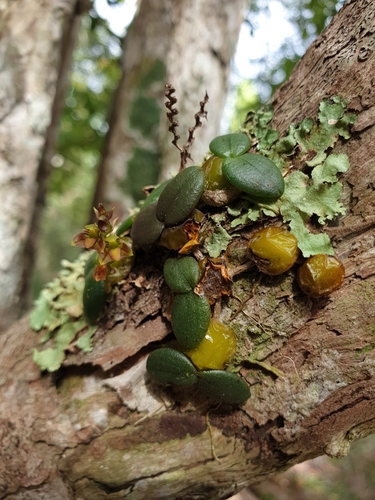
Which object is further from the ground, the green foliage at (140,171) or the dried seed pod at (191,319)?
the green foliage at (140,171)

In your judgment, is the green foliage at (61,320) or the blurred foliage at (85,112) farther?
the blurred foliage at (85,112)

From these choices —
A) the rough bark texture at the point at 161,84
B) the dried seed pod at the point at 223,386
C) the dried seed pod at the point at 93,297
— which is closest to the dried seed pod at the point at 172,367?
the dried seed pod at the point at 223,386

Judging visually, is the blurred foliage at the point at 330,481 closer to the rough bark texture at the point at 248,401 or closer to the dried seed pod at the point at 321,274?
the rough bark texture at the point at 248,401

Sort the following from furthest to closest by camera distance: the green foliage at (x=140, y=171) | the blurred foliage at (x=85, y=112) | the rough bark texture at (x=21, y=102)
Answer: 1. the blurred foliage at (x=85, y=112)
2. the green foliage at (x=140, y=171)
3. the rough bark texture at (x=21, y=102)

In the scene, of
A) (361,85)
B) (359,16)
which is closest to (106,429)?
(361,85)

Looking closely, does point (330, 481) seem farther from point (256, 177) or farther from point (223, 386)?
point (256, 177)

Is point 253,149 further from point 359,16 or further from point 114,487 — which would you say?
point 114,487
